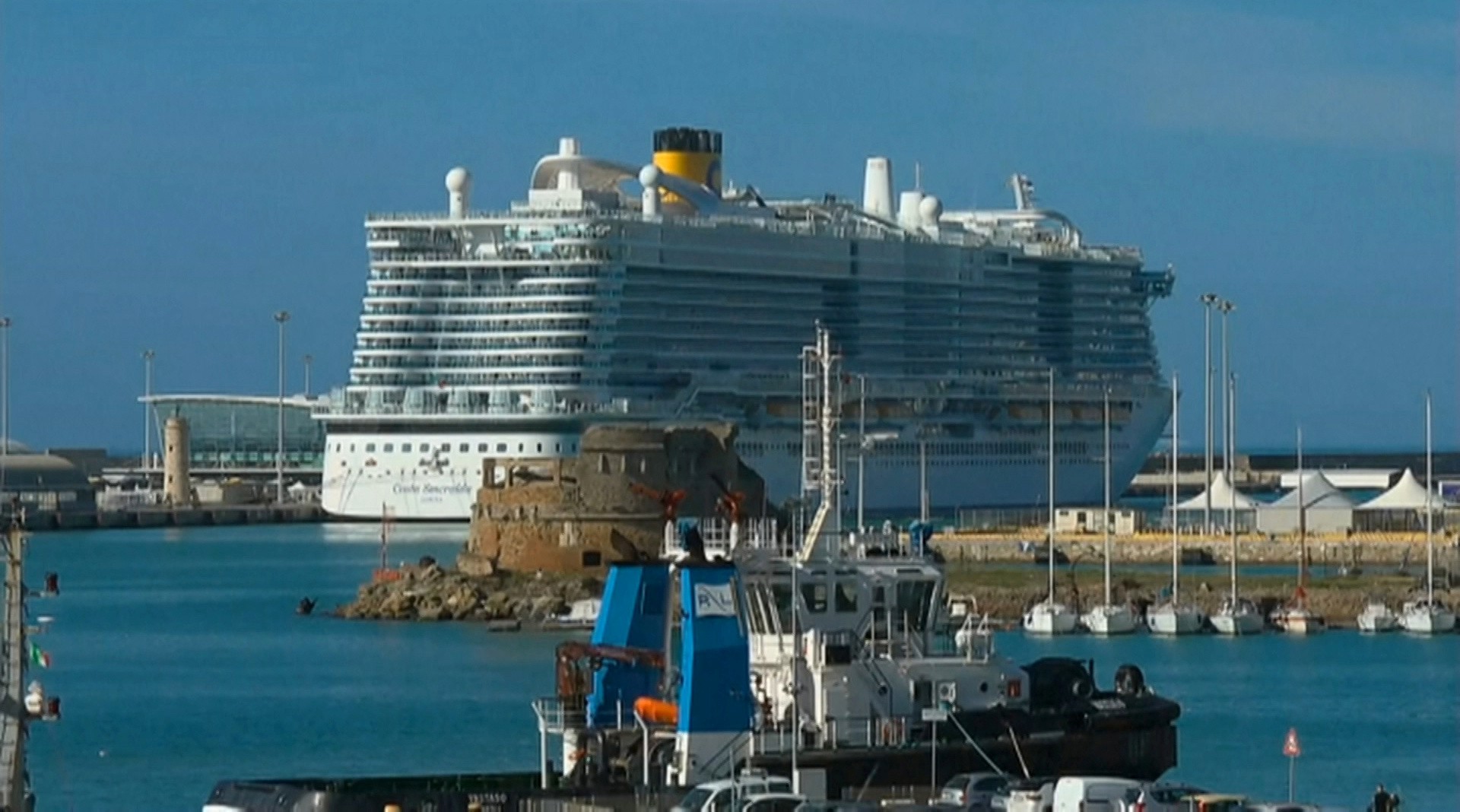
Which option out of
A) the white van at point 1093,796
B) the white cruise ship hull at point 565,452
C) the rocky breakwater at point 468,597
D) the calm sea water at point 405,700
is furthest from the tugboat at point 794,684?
the white cruise ship hull at point 565,452

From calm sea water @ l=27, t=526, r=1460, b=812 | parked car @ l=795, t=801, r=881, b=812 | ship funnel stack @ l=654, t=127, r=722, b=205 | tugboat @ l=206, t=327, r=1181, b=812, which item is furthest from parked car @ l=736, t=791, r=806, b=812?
ship funnel stack @ l=654, t=127, r=722, b=205

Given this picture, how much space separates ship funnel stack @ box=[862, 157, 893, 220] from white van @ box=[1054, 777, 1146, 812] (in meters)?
114

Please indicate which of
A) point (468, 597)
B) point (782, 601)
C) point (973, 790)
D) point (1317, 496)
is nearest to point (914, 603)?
point (782, 601)

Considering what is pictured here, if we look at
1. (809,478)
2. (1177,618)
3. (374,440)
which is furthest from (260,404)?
(809,478)

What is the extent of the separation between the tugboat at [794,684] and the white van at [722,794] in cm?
110

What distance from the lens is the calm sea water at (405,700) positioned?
142 ft

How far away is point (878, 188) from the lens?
14125 cm

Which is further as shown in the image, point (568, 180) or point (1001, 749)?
point (568, 180)

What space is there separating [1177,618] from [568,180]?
58.6 m

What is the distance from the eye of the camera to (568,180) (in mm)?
123125

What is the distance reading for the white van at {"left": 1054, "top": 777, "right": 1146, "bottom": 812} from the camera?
86.0ft

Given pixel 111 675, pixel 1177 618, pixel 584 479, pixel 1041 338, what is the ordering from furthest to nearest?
pixel 1041 338, pixel 584 479, pixel 1177 618, pixel 111 675

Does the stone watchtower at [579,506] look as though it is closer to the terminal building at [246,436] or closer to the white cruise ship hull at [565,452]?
the white cruise ship hull at [565,452]

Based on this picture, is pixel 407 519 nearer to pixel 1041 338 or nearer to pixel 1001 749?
pixel 1041 338
